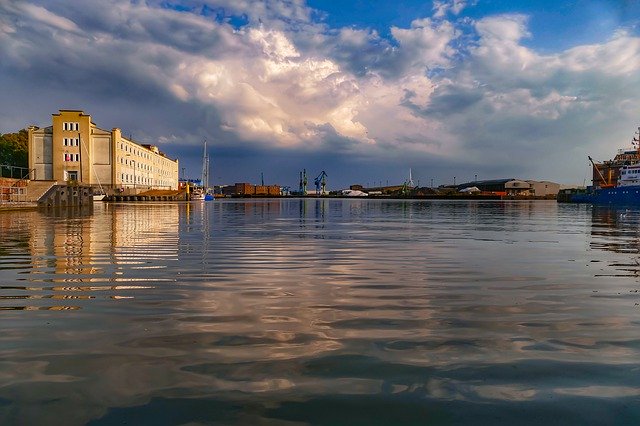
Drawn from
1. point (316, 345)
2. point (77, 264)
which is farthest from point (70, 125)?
point (316, 345)

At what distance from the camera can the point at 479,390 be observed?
443 cm

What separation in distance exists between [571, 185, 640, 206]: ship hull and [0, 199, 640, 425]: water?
90562 millimetres

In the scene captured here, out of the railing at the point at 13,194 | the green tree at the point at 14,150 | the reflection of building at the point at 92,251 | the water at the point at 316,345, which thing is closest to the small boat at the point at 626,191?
the water at the point at 316,345

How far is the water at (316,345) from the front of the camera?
13.4 ft

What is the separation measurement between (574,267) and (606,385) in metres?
9.21

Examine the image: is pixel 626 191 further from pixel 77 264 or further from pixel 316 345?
pixel 316 345

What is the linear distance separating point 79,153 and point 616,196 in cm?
11094

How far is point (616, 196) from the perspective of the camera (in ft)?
305

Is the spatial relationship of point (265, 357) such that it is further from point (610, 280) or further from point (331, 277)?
point (610, 280)

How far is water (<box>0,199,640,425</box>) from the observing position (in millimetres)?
4078

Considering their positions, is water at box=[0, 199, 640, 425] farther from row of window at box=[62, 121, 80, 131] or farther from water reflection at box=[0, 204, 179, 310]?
row of window at box=[62, 121, 80, 131]

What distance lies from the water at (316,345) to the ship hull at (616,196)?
9056cm

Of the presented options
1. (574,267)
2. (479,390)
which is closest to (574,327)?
(479,390)

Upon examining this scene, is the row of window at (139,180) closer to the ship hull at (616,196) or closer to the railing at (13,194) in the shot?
the railing at (13,194)
